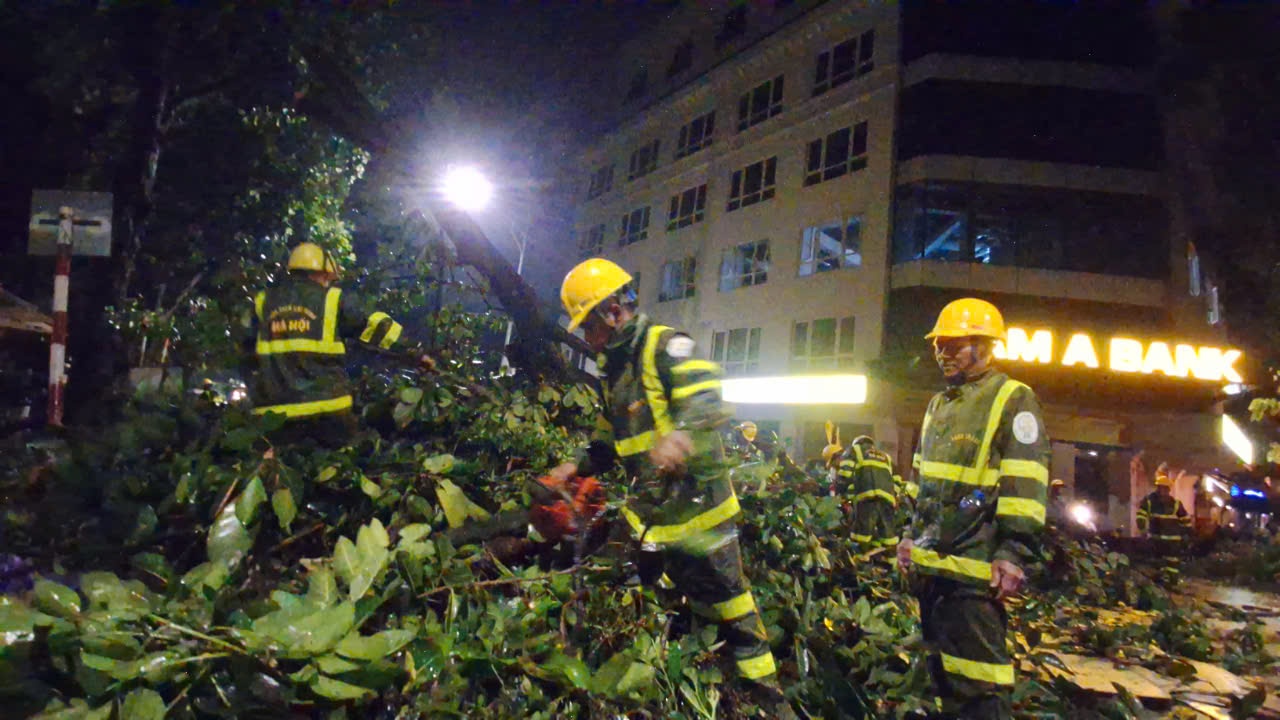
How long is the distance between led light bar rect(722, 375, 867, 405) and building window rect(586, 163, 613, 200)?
45.6ft

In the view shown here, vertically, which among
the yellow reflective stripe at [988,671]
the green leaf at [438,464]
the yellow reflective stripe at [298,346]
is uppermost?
the yellow reflective stripe at [298,346]

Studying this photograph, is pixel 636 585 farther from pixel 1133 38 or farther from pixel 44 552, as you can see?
pixel 1133 38

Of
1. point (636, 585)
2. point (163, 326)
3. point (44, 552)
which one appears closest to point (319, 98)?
point (163, 326)

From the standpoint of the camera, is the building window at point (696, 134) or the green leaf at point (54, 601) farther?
the building window at point (696, 134)

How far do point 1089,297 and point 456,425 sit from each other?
65.3ft

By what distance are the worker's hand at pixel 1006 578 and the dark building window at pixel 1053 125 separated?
19.9 meters

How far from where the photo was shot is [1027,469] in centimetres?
291

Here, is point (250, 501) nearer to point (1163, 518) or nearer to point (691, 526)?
point (691, 526)

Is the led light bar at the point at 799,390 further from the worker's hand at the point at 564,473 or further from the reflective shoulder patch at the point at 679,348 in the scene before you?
the reflective shoulder patch at the point at 679,348

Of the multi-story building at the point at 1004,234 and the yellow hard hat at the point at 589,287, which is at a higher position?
the multi-story building at the point at 1004,234

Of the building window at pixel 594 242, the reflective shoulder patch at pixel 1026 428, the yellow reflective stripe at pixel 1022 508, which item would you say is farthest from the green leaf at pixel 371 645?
the building window at pixel 594 242

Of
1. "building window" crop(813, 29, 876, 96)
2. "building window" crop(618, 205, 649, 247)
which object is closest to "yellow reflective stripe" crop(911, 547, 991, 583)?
"building window" crop(813, 29, 876, 96)

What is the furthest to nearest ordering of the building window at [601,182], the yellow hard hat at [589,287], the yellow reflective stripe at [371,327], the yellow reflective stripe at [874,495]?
the building window at [601,182]
the yellow reflective stripe at [874,495]
the yellow reflective stripe at [371,327]
the yellow hard hat at [589,287]

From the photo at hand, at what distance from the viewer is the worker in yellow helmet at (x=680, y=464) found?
3123mm
